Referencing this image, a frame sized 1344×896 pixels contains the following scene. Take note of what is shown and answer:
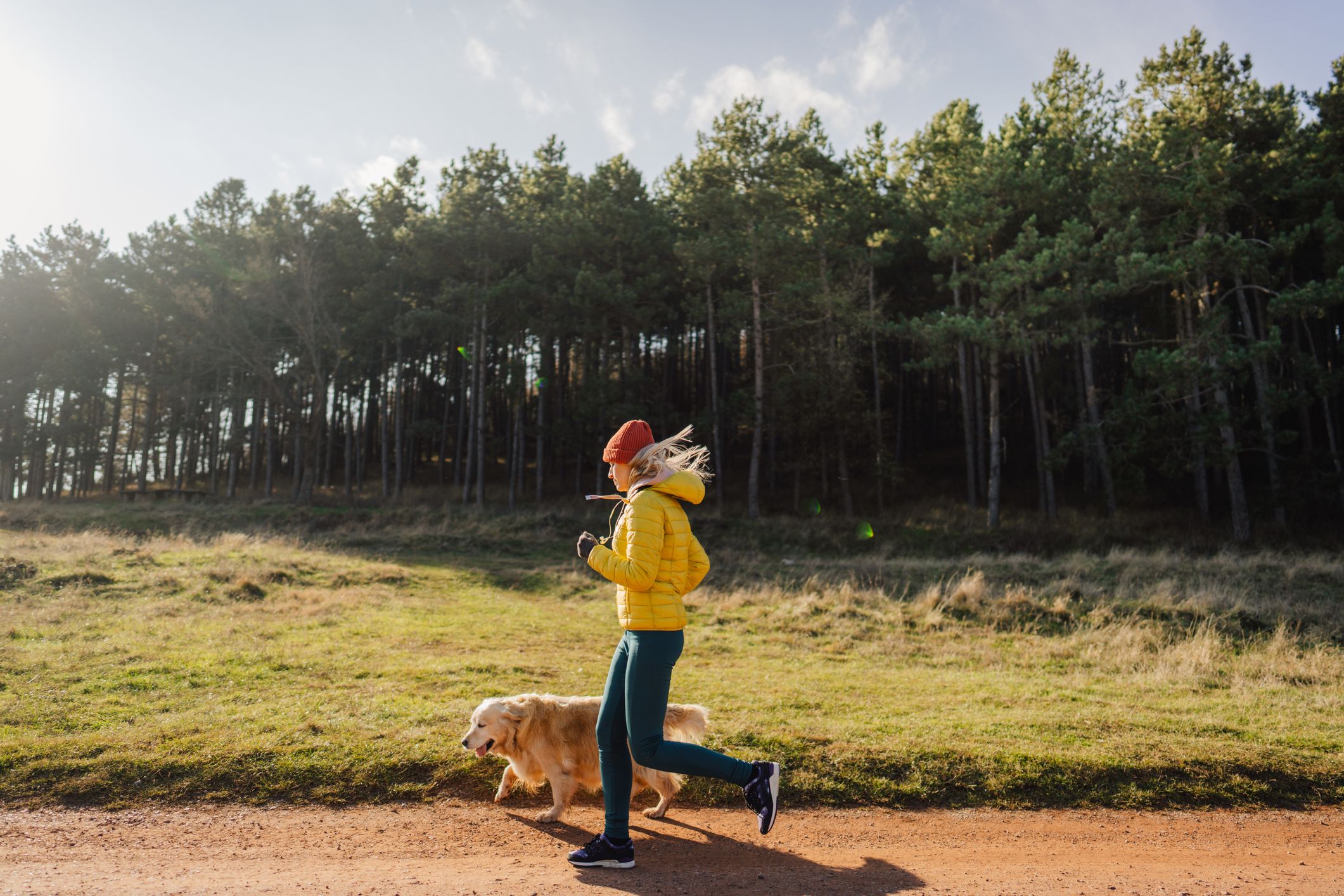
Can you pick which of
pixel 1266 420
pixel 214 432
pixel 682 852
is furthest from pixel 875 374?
pixel 214 432

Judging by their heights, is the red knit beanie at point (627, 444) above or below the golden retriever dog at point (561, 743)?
above

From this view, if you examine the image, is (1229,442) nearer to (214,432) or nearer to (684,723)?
(684,723)

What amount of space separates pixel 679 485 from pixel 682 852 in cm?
234

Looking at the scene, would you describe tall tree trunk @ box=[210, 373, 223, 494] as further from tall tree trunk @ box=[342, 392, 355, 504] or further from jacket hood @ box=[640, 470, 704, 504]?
jacket hood @ box=[640, 470, 704, 504]

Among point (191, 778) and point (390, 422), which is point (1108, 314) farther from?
point (390, 422)

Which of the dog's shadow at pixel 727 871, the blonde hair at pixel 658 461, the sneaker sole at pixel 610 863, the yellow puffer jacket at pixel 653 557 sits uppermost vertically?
the blonde hair at pixel 658 461

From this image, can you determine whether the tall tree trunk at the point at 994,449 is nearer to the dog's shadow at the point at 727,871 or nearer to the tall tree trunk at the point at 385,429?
the dog's shadow at the point at 727,871

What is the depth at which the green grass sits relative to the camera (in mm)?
5801

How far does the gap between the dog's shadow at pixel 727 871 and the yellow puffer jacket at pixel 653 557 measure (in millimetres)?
1419

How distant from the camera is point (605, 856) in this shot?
4250mm

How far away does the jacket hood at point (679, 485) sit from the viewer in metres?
4.10

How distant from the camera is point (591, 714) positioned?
5.30 metres

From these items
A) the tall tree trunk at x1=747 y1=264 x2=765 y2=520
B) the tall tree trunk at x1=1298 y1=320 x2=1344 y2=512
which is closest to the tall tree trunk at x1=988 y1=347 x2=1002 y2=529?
the tall tree trunk at x1=747 y1=264 x2=765 y2=520

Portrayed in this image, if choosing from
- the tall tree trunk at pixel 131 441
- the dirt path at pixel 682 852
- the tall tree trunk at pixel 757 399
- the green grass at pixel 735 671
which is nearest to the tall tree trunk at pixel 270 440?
the tall tree trunk at pixel 131 441
